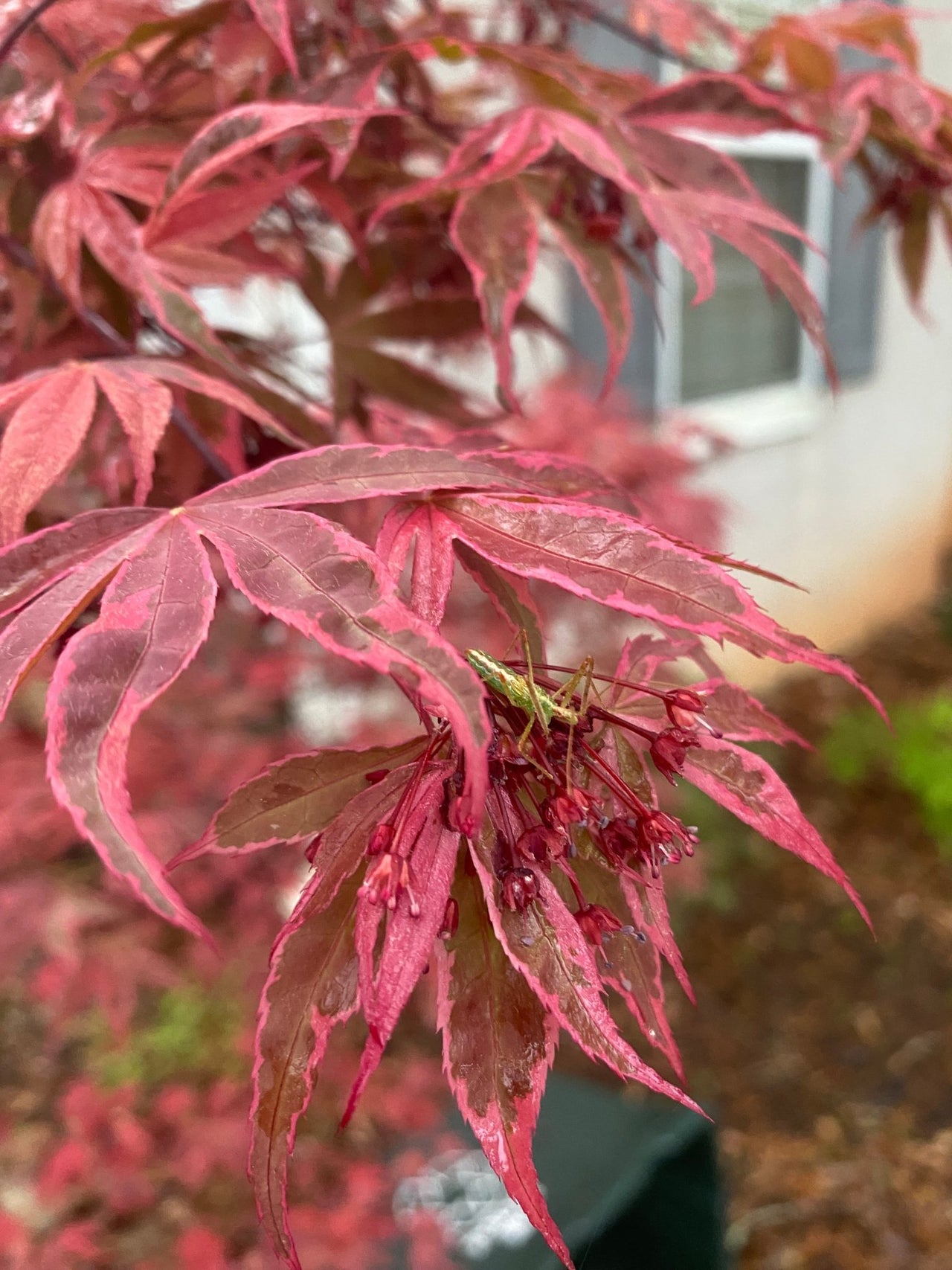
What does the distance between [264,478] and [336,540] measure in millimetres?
54

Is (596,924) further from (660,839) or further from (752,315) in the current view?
(752,315)

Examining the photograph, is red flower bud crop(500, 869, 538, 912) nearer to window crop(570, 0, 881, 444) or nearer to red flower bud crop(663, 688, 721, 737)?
red flower bud crop(663, 688, 721, 737)

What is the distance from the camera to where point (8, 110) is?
41cm

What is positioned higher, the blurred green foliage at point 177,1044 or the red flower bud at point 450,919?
the red flower bud at point 450,919

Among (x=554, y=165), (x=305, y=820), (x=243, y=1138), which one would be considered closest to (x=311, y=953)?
(x=305, y=820)

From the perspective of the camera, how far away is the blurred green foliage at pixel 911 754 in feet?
6.21

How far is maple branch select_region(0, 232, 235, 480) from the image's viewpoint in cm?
38

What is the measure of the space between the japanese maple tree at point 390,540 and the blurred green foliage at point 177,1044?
3.18 feet

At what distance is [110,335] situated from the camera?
0.42 m

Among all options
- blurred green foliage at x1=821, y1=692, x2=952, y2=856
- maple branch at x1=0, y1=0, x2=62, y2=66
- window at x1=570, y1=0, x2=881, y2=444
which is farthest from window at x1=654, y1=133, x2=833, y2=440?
maple branch at x1=0, y1=0, x2=62, y2=66

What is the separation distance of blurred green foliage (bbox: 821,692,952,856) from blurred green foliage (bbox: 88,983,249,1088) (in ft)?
4.44

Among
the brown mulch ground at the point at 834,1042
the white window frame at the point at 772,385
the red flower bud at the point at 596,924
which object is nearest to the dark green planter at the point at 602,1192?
the brown mulch ground at the point at 834,1042

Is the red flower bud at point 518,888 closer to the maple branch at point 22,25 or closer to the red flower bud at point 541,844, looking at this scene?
the red flower bud at point 541,844

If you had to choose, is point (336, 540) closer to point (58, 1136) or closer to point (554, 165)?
point (554, 165)
